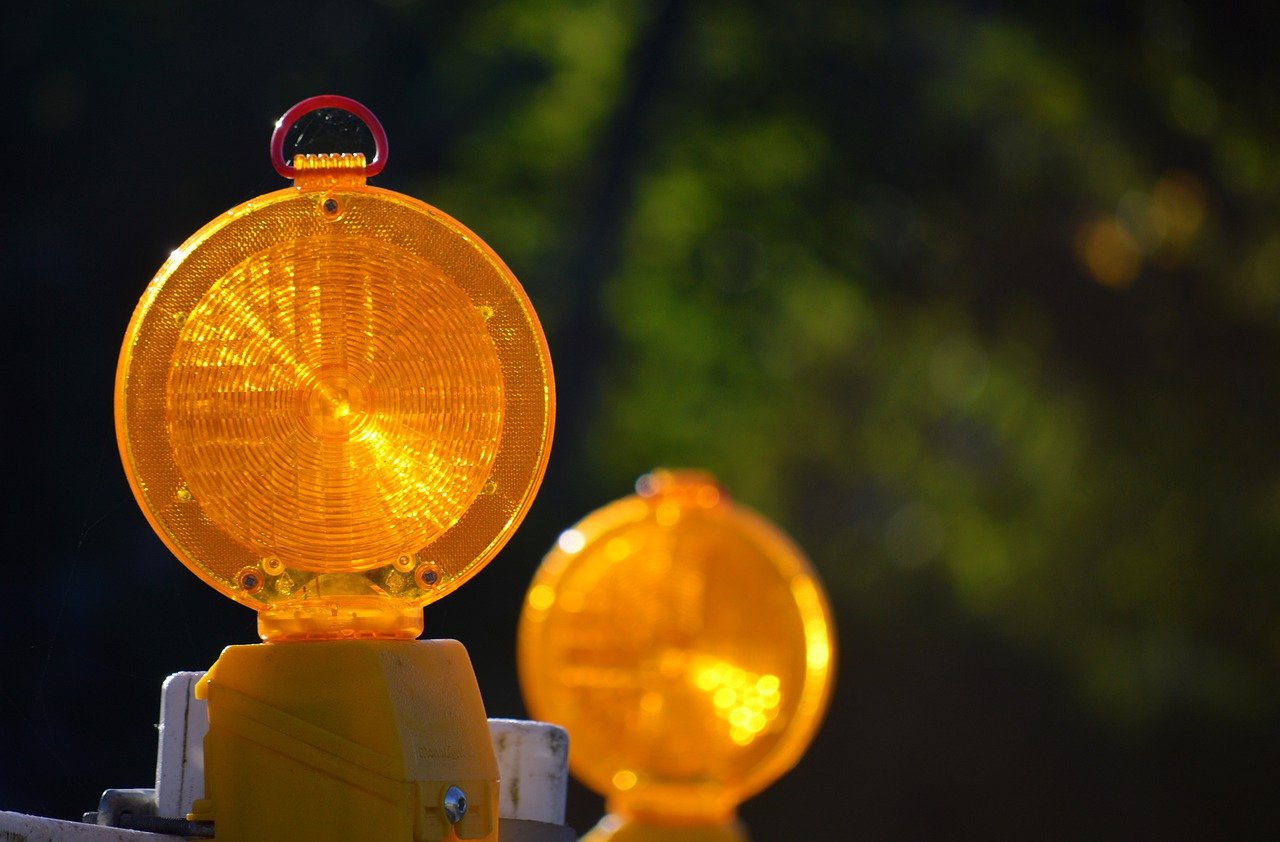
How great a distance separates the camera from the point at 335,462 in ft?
6.19

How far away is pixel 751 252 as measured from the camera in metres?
9.04

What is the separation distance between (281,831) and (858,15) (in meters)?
8.00

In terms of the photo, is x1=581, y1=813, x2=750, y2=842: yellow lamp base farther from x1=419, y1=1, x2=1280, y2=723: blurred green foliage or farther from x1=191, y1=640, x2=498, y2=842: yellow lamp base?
x1=419, y1=1, x2=1280, y2=723: blurred green foliage

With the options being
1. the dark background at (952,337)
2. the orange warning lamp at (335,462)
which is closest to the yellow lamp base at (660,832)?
the orange warning lamp at (335,462)

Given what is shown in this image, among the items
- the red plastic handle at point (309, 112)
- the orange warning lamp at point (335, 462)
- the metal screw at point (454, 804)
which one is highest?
the red plastic handle at point (309, 112)

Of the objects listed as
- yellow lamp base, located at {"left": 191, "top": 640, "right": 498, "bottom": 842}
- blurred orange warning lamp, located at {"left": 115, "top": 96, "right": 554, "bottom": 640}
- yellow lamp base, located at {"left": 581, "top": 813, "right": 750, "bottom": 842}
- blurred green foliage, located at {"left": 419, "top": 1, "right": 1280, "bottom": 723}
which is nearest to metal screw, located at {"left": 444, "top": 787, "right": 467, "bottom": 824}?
yellow lamp base, located at {"left": 191, "top": 640, "right": 498, "bottom": 842}

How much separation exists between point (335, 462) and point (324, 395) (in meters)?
0.06

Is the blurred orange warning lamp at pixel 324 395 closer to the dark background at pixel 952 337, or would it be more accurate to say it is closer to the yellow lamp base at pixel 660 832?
the yellow lamp base at pixel 660 832

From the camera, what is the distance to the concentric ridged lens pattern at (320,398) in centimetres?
187

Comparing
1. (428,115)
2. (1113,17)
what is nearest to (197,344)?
(428,115)

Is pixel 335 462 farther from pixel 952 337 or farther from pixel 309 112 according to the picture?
pixel 952 337

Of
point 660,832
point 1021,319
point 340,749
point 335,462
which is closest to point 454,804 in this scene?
point 340,749

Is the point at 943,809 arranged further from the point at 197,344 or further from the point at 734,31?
the point at 197,344

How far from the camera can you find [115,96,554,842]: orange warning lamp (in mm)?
1821
